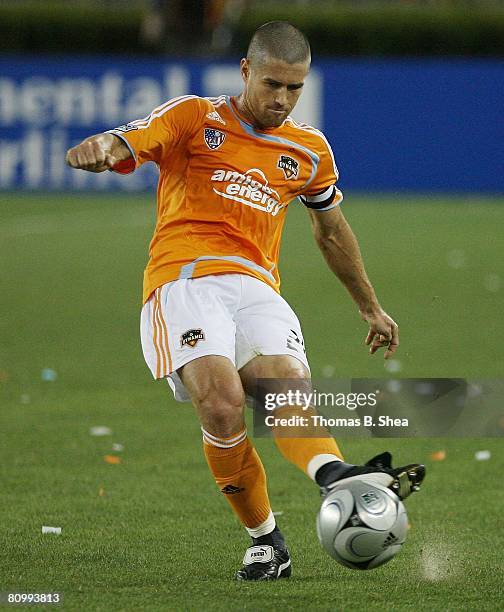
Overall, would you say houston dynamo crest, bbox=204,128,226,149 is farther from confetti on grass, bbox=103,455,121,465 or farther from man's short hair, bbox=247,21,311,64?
confetti on grass, bbox=103,455,121,465

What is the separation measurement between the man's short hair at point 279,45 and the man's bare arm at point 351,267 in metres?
0.71

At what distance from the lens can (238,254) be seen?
204 inches

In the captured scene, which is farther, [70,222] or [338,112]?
[338,112]

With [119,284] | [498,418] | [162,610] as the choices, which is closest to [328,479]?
[162,610]

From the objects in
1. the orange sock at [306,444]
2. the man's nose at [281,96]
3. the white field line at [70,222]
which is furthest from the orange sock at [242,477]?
the white field line at [70,222]

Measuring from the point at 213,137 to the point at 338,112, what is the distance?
59.4 feet

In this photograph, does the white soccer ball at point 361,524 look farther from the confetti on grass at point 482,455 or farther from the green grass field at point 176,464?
the confetti on grass at point 482,455

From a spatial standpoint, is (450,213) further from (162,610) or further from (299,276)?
(162,610)

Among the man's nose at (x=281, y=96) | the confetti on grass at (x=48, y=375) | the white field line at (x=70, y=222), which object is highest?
the man's nose at (x=281, y=96)

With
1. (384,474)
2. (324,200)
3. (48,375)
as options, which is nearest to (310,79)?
(48,375)

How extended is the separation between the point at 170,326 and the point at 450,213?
16385 mm

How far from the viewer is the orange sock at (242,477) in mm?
4871

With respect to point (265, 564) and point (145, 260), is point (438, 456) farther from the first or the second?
point (145, 260)

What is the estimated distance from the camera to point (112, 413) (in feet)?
26.8
